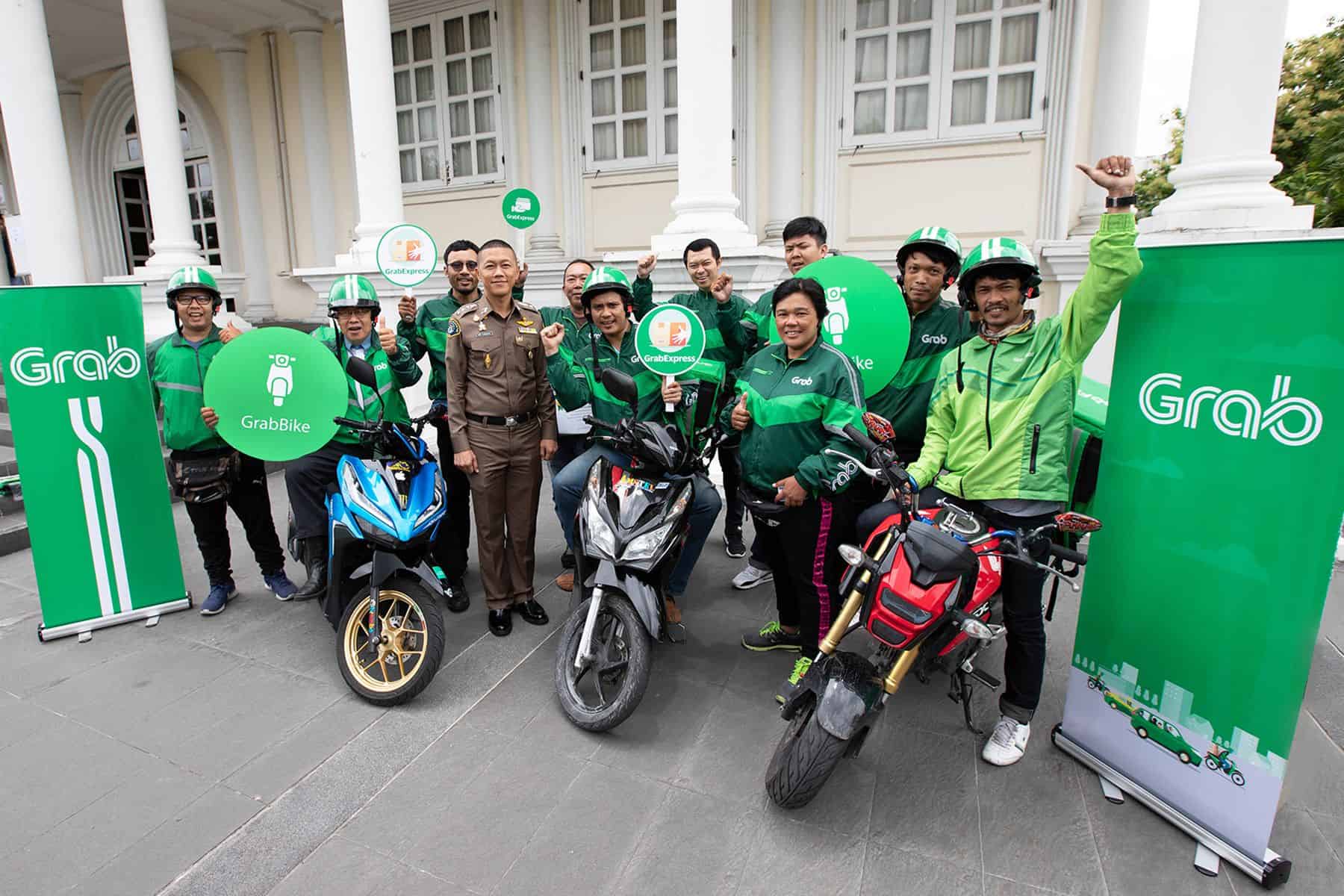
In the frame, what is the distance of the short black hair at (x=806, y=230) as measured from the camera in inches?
145

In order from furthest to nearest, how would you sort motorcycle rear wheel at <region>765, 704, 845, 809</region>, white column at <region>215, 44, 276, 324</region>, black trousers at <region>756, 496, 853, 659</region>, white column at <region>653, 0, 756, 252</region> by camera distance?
1. white column at <region>215, 44, 276, 324</region>
2. white column at <region>653, 0, 756, 252</region>
3. black trousers at <region>756, 496, 853, 659</region>
4. motorcycle rear wheel at <region>765, 704, 845, 809</region>

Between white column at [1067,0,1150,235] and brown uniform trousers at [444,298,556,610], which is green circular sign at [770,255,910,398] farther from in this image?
white column at [1067,0,1150,235]

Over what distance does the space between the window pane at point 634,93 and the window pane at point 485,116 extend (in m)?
1.80

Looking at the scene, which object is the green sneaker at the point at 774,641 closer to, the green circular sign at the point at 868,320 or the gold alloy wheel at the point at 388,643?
the green circular sign at the point at 868,320

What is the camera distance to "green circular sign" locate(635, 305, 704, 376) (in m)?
2.93

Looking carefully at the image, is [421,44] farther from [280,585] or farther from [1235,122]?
[1235,122]

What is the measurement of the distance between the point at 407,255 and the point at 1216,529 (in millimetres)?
4560

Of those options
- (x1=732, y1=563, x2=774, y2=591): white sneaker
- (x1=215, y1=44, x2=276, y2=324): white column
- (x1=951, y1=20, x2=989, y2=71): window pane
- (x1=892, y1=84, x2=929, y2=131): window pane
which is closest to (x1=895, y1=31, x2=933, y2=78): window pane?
(x1=892, y1=84, x2=929, y2=131): window pane

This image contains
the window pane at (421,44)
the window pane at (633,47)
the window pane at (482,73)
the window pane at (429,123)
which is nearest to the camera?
the window pane at (633,47)

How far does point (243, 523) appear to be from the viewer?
376 cm

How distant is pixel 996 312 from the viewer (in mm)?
2355

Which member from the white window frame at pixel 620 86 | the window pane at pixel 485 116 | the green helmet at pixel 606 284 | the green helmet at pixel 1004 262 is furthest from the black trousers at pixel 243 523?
the window pane at pixel 485 116

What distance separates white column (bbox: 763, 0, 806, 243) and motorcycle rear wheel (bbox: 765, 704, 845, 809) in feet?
20.9

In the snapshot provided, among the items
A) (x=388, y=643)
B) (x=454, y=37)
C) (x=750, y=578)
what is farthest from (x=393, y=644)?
(x=454, y=37)
